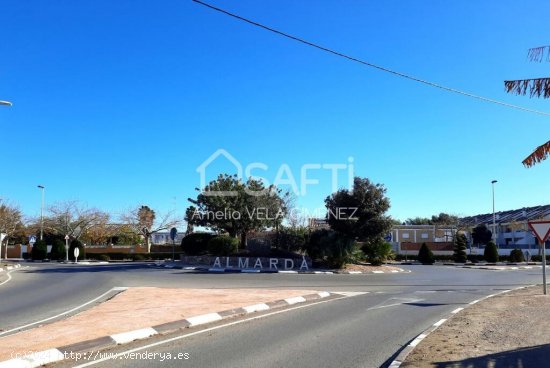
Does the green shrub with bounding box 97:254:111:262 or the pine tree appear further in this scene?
the green shrub with bounding box 97:254:111:262

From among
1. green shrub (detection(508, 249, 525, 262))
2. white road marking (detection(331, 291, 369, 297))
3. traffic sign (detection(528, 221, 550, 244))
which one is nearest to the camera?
traffic sign (detection(528, 221, 550, 244))

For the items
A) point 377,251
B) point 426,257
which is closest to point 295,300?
point 377,251

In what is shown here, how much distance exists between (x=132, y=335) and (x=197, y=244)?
29246 mm

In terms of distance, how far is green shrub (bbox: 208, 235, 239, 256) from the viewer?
3506 cm

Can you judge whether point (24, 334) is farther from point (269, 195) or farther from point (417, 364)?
point (269, 195)

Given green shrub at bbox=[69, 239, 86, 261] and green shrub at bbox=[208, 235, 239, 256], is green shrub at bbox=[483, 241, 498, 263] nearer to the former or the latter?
green shrub at bbox=[208, 235, 239, 256]

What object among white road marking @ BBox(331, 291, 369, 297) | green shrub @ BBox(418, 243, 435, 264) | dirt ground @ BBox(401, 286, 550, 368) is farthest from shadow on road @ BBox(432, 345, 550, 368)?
green shrub @ BBox(418, 243, 435, 264)

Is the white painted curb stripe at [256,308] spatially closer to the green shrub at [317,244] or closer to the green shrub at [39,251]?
the green shrub at [317,244]

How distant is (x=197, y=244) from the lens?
38.2 meters

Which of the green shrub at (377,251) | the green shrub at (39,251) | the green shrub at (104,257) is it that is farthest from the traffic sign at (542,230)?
the green shrub at (39,251)

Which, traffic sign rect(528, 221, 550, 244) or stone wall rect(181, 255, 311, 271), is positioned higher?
traffic sign rect(528, 221, 550, 244)

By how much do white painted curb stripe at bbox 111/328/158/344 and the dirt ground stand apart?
15.5 feet

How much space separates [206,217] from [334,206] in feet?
32.0

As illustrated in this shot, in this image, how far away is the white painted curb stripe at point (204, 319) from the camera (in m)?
10.9
